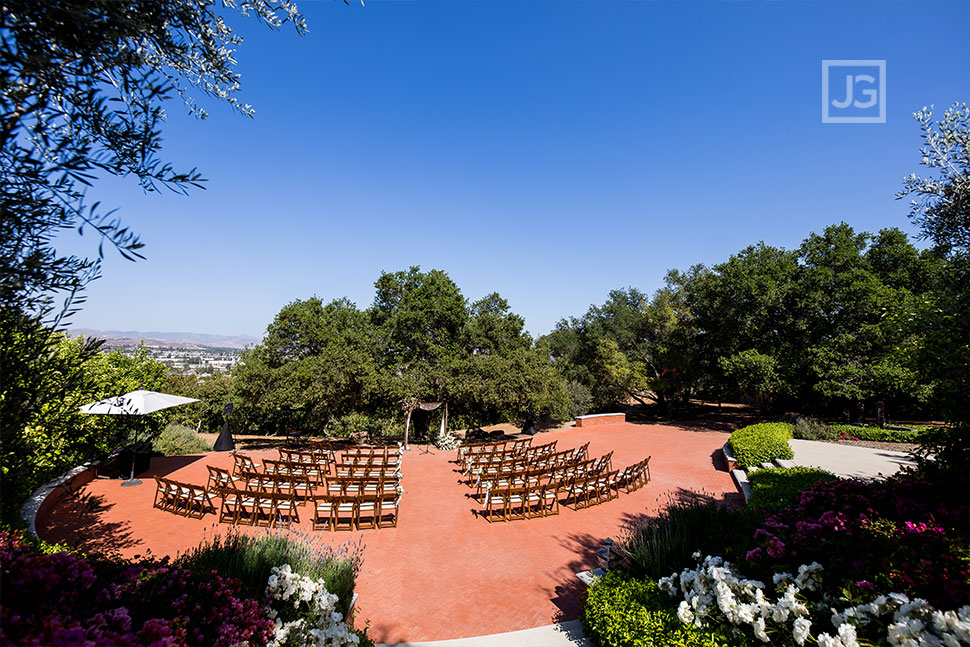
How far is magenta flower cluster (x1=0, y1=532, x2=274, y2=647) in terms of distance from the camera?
2.00 metres

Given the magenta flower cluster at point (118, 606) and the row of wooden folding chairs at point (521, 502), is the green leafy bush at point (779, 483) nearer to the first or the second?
the row of wooden folding chairs at point (521, 502)

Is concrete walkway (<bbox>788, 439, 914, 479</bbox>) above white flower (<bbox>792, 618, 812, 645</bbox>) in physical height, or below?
below

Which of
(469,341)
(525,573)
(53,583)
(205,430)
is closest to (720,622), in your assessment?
(525,573)

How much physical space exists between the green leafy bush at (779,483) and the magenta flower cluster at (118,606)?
7.21 metres

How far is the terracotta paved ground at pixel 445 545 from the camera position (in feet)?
16.6

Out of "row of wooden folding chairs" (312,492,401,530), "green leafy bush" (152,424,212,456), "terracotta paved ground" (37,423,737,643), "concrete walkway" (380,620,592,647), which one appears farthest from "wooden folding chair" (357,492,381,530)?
"green leafy bush" (152,424,212,456)

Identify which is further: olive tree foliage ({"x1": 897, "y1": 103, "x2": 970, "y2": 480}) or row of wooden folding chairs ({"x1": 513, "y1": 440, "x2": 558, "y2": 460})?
row of wooden folding chairs ({"x1": 513, "y1": 440, "x2": 558, "y2": 460})

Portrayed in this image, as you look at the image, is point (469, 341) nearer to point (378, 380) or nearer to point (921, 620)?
point (378, 380)

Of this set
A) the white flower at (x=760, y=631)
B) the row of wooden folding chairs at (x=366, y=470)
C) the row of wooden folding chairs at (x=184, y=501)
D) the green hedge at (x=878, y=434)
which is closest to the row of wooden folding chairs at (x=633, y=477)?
the row of wooden folding chairs at (x=366, y=470)

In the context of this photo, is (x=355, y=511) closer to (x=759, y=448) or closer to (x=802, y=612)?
(x=802, y=612)

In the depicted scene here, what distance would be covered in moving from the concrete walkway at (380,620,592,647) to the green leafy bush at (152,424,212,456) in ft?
45.0

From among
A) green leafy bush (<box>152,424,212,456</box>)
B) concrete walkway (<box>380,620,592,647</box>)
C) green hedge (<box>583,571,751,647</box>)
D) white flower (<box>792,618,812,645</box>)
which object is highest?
white flower (<box>792,618,812,645</box>)

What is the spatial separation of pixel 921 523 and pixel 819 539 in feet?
2.70

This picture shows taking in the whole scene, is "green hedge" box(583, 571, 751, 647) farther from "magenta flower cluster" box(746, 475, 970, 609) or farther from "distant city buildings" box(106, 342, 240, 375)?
"distant city buildings" box(106, 342, 240, 375)
